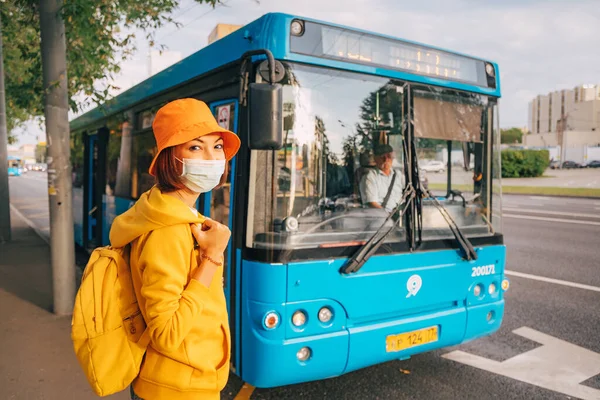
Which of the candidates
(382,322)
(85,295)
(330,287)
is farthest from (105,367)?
(382,322)

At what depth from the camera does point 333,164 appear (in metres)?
3.88

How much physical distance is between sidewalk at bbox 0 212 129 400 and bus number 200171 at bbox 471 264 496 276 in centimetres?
300

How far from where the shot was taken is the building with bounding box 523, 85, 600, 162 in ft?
222

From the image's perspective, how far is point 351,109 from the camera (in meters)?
3.88

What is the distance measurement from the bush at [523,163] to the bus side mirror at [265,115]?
43511 millimetres

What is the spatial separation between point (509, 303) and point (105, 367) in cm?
599

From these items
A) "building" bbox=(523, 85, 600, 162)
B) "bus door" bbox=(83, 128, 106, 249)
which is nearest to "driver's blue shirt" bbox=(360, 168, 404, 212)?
"bus door" bbox=(83, 128, 106, 249)

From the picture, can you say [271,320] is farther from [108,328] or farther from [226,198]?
[108,328]

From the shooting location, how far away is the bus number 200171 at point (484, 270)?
4.42m

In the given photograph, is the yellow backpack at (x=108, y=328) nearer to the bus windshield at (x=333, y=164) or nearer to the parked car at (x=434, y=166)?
the bus windshield at (x=333, y=164)

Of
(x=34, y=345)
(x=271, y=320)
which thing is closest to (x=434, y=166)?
(x=271, y=320)

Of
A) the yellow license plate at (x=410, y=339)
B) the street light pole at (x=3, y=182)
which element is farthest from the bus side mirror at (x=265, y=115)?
the street light pole at (x=3, y=182)

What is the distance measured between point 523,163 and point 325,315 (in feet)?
145

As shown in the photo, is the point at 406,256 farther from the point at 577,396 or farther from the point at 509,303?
the point at 509,303
